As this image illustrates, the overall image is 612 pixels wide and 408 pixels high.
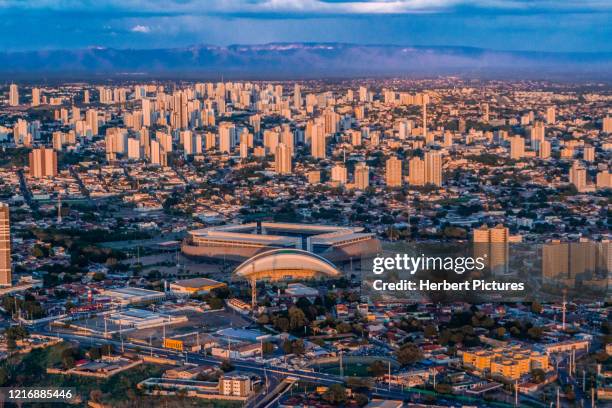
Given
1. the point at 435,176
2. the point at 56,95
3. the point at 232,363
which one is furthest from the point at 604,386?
the point at 56,95

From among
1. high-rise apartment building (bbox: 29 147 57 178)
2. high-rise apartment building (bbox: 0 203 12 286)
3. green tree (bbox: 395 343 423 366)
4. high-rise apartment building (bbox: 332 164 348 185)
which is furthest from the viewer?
high-rise apartment building (bbox: 29 147 57 178)

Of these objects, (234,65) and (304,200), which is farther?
(234,65)

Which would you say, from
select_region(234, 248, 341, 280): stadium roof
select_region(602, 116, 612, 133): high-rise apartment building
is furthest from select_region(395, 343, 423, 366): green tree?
select_region(602, 116, 612, 133): high-rise apartment building

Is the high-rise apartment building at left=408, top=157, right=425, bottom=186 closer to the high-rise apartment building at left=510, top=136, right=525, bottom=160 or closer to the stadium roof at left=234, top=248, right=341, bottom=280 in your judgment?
the high-rise apartment building at left=510, top=136, right=525, bottom=160

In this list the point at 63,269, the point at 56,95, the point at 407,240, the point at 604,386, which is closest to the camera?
the point at 604,386

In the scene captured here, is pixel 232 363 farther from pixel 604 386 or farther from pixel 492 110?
pixel 492 110

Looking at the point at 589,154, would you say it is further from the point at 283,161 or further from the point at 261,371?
the point at 261,371

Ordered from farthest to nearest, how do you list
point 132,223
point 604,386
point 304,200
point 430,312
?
1. point 304,200
2. point 132,223
3. point 430,312
4. point 604,386

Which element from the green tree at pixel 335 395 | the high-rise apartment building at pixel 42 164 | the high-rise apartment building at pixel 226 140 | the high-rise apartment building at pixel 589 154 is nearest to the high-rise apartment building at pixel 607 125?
the high-rise apartment building at pixel 589 154
